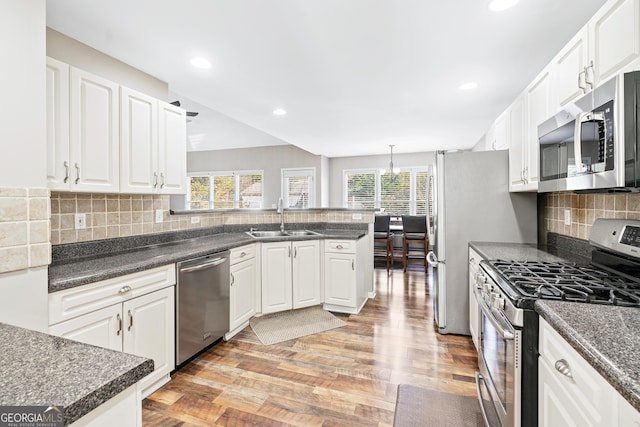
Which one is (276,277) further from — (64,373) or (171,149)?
(64,373)

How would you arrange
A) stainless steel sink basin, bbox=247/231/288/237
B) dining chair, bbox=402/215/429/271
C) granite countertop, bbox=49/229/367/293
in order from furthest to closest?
dining chair, bbox=402/215/429/271 < stainless steel sink basin, bbox=247/231/288/237 < granite countertop, bbox=49/229/367/293

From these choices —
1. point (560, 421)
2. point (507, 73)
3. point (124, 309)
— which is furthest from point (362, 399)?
point (507, 73)

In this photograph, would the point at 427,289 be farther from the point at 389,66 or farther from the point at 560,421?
the point at 560,421

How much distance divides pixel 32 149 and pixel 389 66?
2.33 metres

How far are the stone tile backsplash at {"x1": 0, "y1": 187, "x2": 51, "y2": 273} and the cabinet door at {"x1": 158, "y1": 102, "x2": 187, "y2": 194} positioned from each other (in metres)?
1.07

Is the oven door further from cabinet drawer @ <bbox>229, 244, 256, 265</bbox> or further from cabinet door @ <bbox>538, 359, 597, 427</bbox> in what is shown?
cabinet drawer @ <bbox>229, 244, 256, 265</bbox>

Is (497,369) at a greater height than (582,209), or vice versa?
(582,209)

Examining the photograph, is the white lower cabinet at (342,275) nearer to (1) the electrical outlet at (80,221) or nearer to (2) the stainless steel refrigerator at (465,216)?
(2) the stainless steel refrigerator at (465,216)

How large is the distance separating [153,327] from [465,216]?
2663 mm

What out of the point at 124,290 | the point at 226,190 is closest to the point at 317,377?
the point at 124,290

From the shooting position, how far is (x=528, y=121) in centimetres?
218

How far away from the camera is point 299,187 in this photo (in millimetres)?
6938

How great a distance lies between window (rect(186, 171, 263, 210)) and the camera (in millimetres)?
7254

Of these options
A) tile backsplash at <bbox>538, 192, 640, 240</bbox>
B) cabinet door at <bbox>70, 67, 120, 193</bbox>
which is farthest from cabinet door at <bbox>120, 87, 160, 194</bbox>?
tile backsplash at <bbox>538, 192, 640, 240</bbox>
